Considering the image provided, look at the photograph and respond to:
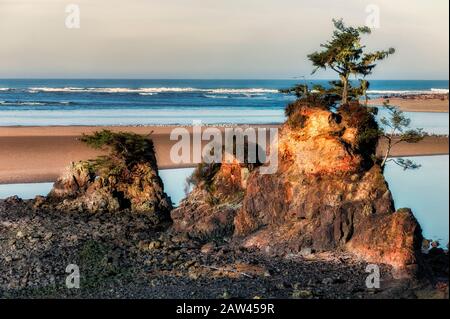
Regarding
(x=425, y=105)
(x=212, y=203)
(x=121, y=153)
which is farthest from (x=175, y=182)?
(x=425, y=105)

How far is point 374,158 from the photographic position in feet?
79.1

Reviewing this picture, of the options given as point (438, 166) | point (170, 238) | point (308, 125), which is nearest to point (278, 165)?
point (308, 125)

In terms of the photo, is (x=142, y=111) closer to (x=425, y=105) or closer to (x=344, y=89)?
(x=425, y=105)

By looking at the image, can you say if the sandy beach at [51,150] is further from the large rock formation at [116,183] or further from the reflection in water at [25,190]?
the large rock formation at [116,183]

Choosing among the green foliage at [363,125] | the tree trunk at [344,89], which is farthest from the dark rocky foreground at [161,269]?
the tree trunk at [344,89]

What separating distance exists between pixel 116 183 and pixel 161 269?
26.4 ft

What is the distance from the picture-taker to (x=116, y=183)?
1150 inches

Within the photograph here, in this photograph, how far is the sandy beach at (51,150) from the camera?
3889cm

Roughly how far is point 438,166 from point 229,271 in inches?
920

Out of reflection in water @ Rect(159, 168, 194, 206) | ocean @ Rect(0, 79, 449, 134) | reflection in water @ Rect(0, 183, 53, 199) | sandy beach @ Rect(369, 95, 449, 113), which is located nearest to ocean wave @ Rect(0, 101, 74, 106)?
ocean @ Rect(0, 79, 449, 134)

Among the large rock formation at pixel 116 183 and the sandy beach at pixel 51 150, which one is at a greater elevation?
the large rock formation at pixel 116 183

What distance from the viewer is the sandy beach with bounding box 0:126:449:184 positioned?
3889 centimetres

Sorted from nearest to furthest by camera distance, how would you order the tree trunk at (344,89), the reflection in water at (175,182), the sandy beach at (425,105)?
1. the tree trunk at (344,89)
2. the reflection in water at (175,182)
3. the sandy beach at (425,105)

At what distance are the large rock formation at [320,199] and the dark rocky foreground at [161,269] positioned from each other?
0.58 m
